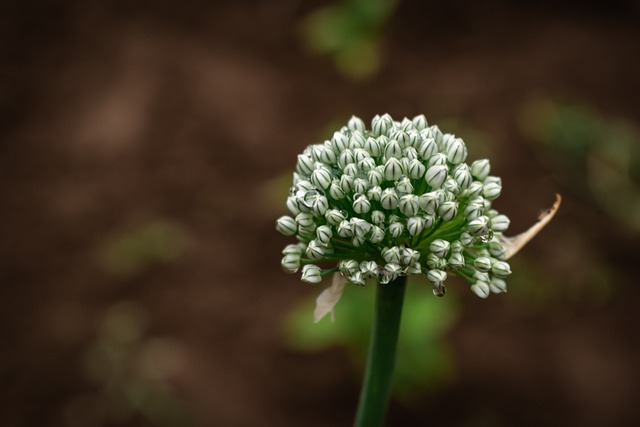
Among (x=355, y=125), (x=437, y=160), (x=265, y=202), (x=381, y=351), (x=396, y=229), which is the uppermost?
(x=265, y=202)

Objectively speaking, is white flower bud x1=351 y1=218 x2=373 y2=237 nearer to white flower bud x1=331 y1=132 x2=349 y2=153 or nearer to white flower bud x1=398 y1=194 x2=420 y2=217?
white flower bud x1=398 y1=194 x2=420 y2=217

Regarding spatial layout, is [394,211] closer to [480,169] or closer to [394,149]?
[394,149]

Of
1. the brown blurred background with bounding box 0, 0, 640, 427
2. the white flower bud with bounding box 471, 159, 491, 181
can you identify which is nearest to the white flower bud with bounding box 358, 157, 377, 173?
the white flower bud with bounding box 471, 159, 491, 181

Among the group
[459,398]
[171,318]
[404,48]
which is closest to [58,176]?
[171,318]

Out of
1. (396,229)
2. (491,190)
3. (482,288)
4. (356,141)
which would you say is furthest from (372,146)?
(482,288)

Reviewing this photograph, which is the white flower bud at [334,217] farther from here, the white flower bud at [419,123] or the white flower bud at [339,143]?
the white flower bud at [419,123]

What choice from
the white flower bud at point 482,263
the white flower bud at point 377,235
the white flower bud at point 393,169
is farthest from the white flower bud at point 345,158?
the white flower bud at point 482,263

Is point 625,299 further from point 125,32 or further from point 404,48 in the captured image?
point 125,32
